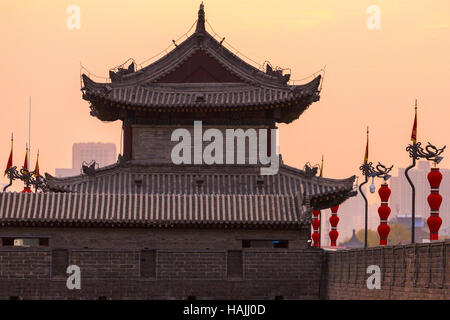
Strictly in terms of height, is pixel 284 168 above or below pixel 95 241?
above

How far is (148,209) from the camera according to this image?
5488 centimetres

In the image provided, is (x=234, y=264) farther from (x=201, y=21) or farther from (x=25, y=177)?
(x=25, y=177)

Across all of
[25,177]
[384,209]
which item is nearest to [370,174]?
[384,209]

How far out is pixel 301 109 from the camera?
6116 centimetres

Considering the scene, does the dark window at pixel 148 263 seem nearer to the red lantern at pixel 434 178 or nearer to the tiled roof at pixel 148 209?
the tiled roof at pixel 148 209

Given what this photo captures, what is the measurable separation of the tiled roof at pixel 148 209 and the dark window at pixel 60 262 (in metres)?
1.30

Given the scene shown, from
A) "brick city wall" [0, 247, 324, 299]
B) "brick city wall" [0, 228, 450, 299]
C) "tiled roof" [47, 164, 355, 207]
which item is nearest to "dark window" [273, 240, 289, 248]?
"brick city wall" [0, 228, 450, 299]

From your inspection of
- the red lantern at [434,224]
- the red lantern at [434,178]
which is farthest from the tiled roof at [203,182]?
the red lantern at [434,224]

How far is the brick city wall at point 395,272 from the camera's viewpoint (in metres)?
36.8

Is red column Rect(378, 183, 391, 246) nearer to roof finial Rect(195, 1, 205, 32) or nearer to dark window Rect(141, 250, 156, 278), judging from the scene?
dark window Rect(141, 250, 156, 278)
